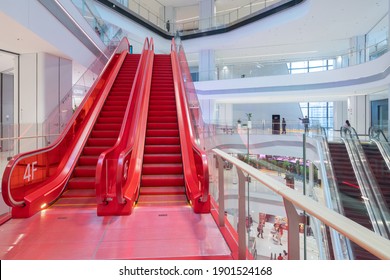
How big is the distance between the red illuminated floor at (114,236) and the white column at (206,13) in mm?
17844

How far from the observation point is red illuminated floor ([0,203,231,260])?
2.54 metres

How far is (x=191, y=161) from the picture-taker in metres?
4.77

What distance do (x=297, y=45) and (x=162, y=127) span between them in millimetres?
14644

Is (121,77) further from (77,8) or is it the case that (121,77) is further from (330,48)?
(330,48)

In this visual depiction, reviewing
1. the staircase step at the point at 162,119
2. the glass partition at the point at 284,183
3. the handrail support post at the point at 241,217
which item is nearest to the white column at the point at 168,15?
the glass partition at the point at 284,183

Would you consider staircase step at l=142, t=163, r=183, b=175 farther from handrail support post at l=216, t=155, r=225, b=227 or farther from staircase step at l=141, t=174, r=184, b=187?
handrail support post at l=216, t=155, r=225, b=227

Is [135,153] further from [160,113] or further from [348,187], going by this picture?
[348,187]

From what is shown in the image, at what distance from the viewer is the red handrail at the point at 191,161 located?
3.62 metres

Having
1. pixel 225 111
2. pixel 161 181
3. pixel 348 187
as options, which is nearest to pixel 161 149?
pixel 161 181

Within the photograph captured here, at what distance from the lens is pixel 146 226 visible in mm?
3229

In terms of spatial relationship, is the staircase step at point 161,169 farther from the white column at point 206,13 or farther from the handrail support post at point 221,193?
the white column at point 206,13

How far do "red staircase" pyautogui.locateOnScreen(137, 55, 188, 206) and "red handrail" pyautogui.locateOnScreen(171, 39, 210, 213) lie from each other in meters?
0.22

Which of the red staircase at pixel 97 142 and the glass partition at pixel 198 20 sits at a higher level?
the glass partition at pixel 198 20

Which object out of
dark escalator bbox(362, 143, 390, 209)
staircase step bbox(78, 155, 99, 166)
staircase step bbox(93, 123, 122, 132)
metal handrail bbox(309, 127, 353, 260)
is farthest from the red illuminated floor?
dark escalator bbox(362, 143, 390, 209)
